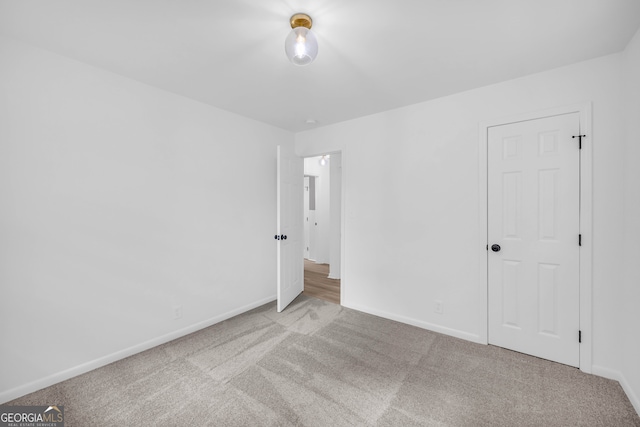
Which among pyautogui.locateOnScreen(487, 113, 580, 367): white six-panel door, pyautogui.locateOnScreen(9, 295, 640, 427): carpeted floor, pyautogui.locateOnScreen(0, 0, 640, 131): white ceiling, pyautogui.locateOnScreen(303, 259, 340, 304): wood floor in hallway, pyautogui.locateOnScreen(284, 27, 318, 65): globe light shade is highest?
pyautogui.locateOnScreen(0, 0, 640, 131): white ceiling

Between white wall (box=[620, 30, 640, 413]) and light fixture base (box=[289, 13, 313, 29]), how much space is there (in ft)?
7.14

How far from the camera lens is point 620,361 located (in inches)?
77.1

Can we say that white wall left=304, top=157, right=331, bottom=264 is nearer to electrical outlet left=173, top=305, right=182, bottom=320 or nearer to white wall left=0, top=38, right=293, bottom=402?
white wall left=0, top=38, right=293, bottom=402

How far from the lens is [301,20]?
5.15 ft

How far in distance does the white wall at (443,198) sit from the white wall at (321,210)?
2564mm

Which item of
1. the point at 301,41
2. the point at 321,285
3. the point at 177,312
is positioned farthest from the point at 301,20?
the point at 321,285

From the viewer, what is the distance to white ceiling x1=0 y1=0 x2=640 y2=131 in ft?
4.96

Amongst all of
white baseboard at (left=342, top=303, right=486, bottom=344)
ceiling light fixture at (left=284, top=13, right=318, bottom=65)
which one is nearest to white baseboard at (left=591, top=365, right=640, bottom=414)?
white baseboard at (left=342, top=303, right=486, bottom=344)

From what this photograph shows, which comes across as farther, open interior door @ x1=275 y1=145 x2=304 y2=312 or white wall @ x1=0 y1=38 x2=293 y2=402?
open interior door @ x1=275 y1=145 x2=304 y2=312

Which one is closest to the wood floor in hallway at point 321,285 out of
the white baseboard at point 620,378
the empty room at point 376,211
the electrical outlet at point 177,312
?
the empty room at point 376,211

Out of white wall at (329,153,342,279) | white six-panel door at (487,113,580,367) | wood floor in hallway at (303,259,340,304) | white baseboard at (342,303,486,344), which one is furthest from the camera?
white wall at (329,153,342,279)

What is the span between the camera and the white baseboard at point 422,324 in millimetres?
2604

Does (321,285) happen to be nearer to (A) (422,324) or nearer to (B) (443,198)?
(A) (422,324)

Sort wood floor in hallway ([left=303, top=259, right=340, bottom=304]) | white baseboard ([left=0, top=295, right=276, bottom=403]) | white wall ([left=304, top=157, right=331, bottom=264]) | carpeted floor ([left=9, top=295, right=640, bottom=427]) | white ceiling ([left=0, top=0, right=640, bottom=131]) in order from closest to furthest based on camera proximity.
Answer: white ceiling ([left=0, top=0, right=640, bottom=131]), carpeted floor ([left=9, top=295, right=640, bottom=427]), white baseboard ([left=0, top=295, right=276, bottom=403]), wood floor in hallway ([left=303, top=259, right=340, bottom=304]), white wall ([left=304, top=157, right=331, bottom=264])
